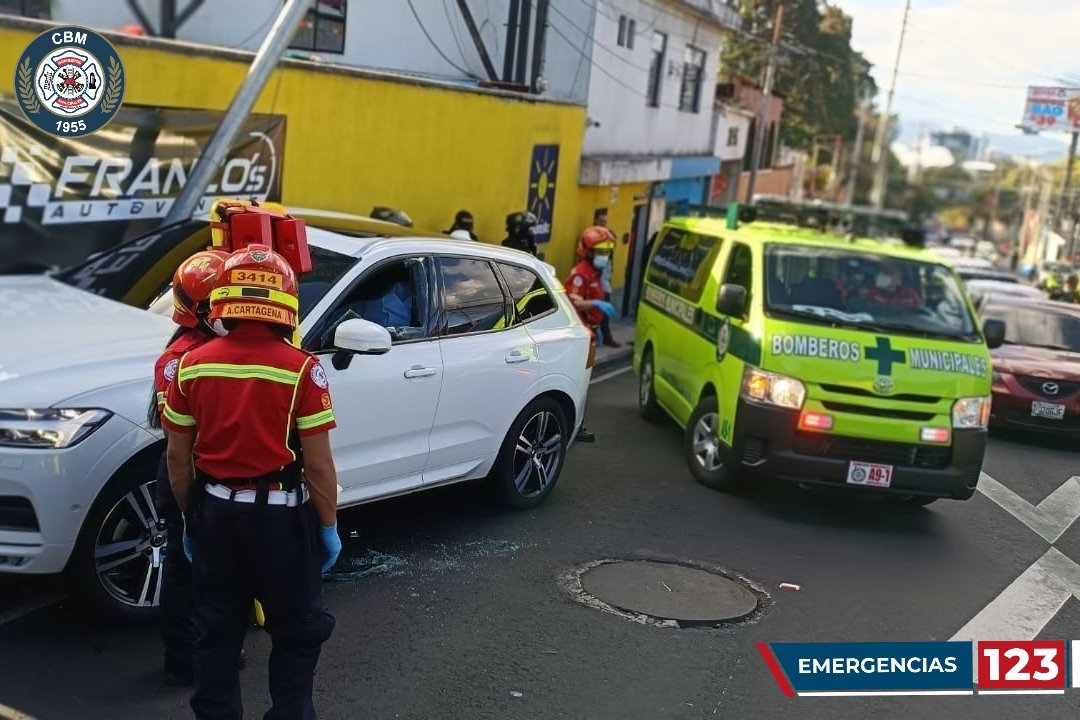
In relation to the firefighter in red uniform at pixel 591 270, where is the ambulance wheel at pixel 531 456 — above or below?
below

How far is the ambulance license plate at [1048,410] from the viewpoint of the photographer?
12.6 metres

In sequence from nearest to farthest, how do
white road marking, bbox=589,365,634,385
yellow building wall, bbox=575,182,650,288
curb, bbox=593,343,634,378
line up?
white road marking, bbox=589,365,634,385 → curb, bbox=593,343,634,378 → yellow building wall, bbox=575,182,650,288

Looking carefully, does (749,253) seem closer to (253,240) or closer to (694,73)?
(253,240)

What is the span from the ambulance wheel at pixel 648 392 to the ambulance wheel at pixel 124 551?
21.7ft

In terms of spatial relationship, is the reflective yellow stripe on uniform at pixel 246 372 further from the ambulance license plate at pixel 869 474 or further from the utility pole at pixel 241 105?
the utility pole at pixel 241 105

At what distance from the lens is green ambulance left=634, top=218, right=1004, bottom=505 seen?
323 inches

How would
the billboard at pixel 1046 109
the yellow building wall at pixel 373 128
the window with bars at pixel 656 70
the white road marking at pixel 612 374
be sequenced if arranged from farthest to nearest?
the billboard at pixel 1046 109, the window with bars at pixel 656 70, the white road marking at pixel 612 374, the yellow building wall at pixel 373 128

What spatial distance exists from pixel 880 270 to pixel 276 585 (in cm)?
645

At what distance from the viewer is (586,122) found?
65.8ft

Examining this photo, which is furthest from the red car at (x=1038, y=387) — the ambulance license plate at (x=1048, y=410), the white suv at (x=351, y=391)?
the white suv at (x=351, y=391)

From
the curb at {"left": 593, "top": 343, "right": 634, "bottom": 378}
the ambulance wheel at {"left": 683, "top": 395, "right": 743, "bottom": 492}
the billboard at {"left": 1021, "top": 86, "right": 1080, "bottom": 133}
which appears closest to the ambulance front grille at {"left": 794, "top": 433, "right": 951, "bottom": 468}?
the ambulance wheel at {"left": 683, "top": 395, "right": 743, "bottom": 492}

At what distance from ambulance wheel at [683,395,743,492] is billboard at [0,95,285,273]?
4774 millimetres

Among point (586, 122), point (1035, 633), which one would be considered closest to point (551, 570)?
point (1035, 633)

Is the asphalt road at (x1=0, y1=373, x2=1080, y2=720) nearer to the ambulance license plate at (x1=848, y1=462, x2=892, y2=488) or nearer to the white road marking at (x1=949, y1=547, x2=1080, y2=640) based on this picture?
the white road marking at (x1=949, y1=547, x2=1080, y2=640)
